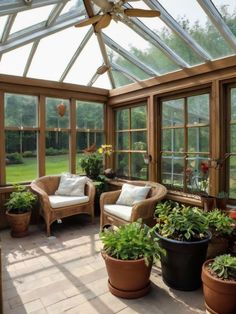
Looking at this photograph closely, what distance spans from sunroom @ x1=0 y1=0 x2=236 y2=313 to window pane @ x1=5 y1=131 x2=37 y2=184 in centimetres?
2

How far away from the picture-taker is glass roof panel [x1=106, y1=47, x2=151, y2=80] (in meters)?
4.26

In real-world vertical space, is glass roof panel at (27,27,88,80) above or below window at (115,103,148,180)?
above

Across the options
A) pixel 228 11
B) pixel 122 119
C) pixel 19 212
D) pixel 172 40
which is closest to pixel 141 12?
pixel 228 11

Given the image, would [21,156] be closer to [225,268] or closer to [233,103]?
[233,103]

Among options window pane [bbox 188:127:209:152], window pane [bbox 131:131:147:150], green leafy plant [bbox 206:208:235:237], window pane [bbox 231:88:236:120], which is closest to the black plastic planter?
green leafy plant [bbox 206:208:235:237]

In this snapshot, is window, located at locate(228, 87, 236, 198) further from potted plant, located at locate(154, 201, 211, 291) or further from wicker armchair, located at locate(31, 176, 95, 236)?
wicker armchair, located at locate(31, 176, 95, 236)

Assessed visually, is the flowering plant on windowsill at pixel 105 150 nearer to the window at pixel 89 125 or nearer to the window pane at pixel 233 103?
the window at pixel 89 125

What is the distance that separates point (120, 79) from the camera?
4.89 m

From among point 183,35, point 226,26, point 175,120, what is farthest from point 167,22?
point 175,120

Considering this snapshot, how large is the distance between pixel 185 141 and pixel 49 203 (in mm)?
2296

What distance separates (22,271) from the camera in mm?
2818

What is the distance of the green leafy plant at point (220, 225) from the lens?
8.62 ft

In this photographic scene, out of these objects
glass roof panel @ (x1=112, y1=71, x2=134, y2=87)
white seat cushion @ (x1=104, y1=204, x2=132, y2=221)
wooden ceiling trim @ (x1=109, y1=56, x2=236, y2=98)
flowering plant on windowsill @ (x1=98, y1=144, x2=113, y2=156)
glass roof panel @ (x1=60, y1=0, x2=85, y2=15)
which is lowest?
white seat cushion @ (x1=104, y1=204, x2=132, y2=221)

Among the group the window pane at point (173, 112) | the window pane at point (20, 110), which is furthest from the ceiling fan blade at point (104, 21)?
the window pane at point (20, 110)
